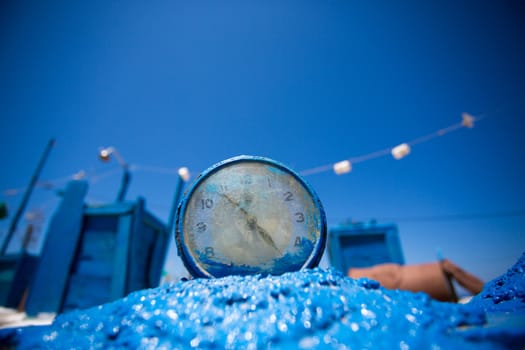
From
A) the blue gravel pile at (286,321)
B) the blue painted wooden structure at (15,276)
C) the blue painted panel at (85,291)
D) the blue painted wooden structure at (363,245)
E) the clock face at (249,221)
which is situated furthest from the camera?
the blue painted wooden structure at (15,276)

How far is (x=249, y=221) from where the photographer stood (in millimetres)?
1669

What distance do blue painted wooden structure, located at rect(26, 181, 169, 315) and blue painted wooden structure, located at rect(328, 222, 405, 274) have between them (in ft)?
17.1

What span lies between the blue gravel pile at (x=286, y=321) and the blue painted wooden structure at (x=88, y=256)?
4632 millimetres

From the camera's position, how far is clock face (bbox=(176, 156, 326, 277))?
158 centimetres

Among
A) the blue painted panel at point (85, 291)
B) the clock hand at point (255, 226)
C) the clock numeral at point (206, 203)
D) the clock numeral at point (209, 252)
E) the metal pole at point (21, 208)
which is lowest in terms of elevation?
the blue painted panel at point (85, 291)

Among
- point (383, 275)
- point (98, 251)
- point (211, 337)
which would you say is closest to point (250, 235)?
point (211, 337)

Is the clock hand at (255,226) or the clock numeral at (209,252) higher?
the clock hand at (255,226)

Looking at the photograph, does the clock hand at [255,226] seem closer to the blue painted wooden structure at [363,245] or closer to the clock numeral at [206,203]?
the clock numeral at [206,203]

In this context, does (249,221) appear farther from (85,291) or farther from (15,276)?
(15,276)

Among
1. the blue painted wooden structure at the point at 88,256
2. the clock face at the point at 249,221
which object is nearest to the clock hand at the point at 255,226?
the clock face at the point at 249,221

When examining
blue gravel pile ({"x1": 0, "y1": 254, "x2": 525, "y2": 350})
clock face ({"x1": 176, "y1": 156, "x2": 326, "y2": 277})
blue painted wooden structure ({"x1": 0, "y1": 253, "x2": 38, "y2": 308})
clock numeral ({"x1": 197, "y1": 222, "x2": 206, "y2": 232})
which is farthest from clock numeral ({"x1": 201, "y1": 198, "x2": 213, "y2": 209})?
blue painted wooden structure ({"x1": 0, "y1": 253, "x2": 38, "y2": 308})

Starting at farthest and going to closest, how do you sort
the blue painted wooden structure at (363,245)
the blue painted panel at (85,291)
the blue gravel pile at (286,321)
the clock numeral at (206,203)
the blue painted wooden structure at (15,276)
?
the blue painted wooden structure at (15,276)
the blue painted wooden structure at (363,245)
the blue painted panel at (85,291)
the clock numeral at (206,203)
the blue gravel pile at (286,321)

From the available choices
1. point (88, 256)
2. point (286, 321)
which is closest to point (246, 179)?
point (286, 321)

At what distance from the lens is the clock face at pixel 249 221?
62.3 inches
